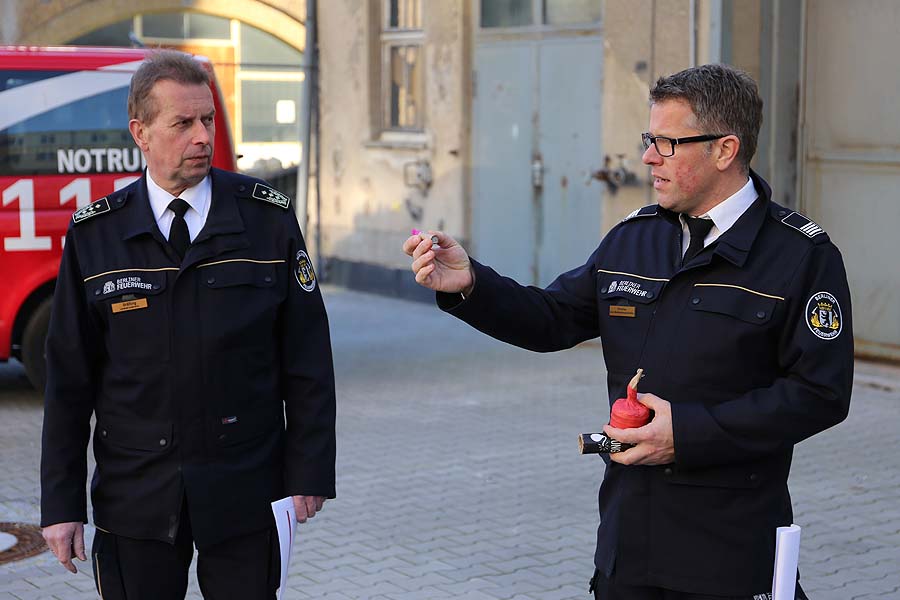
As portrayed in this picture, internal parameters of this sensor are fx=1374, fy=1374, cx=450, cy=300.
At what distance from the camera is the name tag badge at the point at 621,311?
125 inches

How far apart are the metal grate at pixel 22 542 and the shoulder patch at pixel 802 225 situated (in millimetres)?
4052

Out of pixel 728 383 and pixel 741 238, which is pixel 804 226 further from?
pixel 728 383

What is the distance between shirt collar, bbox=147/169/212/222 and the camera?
353 cm

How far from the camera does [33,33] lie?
21062 mm

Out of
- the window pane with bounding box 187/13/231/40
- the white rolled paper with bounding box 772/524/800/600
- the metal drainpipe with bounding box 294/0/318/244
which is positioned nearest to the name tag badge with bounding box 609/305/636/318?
the white rolled paper with bounding box 772/524/800/600

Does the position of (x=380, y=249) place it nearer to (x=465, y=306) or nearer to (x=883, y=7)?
(x=883, y=7)

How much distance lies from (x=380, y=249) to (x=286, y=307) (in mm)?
10629

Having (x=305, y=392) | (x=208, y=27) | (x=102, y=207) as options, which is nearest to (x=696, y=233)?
(x=305, y=392)

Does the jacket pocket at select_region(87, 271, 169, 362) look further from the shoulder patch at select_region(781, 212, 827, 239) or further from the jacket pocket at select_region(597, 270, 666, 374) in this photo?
the shoulder patch at select_region(781, 212, 827, 239)

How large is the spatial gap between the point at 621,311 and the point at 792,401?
0.47m

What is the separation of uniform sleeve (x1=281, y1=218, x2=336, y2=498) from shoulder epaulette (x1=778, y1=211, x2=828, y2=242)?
3.99 feet

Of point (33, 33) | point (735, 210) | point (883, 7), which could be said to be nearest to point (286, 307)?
point (735, 210)

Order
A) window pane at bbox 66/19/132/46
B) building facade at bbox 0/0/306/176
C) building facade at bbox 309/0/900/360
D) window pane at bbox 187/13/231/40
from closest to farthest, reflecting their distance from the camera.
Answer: building facade at bbox 309/0/900/360
building facade at bbox 0/0/306/176
window pane at bbox 66/19/132/46
window pane at bbox 187/13/231/40

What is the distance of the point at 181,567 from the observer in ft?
11.5
